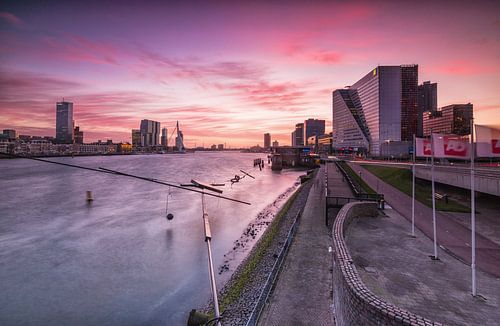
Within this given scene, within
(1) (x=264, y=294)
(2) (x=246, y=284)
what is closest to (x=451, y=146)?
(1) (x=264, y=294)

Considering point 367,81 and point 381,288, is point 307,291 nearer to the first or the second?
point 381,288

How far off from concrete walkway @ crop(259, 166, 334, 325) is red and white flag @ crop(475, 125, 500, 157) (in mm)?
8319

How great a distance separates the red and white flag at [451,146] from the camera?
443 inches

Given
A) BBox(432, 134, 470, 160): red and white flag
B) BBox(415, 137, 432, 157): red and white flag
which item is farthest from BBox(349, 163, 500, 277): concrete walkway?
BBox(432, 134, 470, 160): red and white flag

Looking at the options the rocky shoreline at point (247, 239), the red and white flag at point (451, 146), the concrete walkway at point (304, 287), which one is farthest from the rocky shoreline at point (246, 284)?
the red and white flag at point (451, 146)

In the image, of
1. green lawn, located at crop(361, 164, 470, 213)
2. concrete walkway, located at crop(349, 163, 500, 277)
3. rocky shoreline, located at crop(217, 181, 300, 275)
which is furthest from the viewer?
green lawn, located at crop(361, 164, 470, 213)

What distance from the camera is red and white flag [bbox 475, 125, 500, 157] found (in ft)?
31.6

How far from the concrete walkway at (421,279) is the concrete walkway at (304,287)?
1685mm

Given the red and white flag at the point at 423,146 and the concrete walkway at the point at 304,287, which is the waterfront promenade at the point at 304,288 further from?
the red and white flag at the point at 423,146

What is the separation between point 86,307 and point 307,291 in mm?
12698

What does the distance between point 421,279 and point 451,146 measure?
20.0ft

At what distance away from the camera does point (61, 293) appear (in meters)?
15.8

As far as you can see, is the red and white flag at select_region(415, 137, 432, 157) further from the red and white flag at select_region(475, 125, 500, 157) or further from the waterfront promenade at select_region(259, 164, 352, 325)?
the waterfront promenade at select_region(259, 164, 352, 325)

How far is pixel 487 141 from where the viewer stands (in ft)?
32.1
